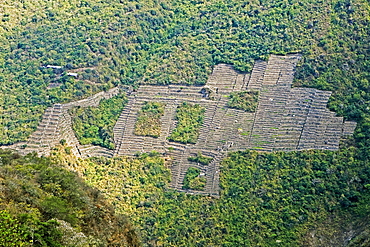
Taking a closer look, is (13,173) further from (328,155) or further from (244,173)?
(328,155)

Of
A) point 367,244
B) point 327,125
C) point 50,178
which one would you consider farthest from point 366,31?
point 50,178

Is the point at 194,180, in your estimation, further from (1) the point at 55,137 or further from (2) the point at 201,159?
(1) the point at 55,137

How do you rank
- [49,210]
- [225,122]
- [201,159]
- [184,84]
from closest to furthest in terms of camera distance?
[49,210] < [201,159] < [225,122] < [184,84]

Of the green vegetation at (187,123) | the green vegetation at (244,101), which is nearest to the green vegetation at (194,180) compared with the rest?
the green vegetation at (187,123)

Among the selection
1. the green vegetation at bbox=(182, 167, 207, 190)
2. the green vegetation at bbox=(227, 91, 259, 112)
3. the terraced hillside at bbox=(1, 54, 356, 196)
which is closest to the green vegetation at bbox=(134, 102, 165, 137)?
the terraced hillside at bbox=(1, 54, 356, 196)

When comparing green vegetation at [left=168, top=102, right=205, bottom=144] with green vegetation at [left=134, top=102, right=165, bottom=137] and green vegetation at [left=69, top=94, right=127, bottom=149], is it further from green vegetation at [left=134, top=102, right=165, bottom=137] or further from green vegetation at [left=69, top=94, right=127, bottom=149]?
green vegetation at [left=69, top=94, right=127, bottom=149]

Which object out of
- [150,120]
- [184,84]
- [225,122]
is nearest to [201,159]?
[225,122]
